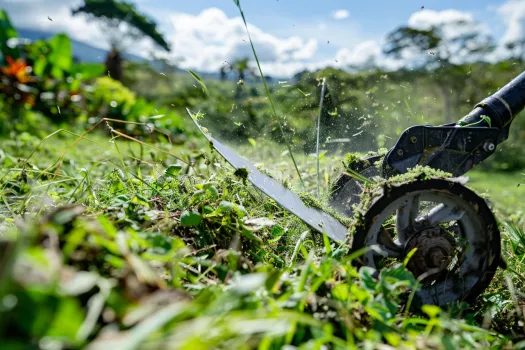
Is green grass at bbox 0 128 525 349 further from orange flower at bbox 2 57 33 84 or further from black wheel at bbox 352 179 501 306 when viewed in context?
orange flower at bbox 2 57 33 84

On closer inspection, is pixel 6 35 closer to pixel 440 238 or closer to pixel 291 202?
pixel 291 202

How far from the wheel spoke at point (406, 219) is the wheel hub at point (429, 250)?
0.04 m

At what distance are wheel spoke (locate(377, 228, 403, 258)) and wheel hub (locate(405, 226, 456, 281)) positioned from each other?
34 millimetres

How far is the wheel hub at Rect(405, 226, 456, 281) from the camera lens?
1790 millimetres

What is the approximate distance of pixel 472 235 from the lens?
5.72 ft

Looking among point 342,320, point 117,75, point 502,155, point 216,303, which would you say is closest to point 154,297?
point 216,303

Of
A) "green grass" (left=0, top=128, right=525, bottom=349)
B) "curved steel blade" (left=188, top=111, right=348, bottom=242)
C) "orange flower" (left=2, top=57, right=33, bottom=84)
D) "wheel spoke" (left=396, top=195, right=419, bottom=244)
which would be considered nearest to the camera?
"green grass" (left=0, top=128, right=525, bottom=349)

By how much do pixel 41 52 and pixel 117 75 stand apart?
13.3 m

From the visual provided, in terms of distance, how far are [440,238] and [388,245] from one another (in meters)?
0.20

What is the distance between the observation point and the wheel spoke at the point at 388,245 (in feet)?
5.92

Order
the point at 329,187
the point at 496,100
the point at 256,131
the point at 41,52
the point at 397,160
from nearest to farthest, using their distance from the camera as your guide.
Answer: the point at 397,160 < the point at 496,100 < the point at 329,187 < the point at 256,131 < the point at 41,52

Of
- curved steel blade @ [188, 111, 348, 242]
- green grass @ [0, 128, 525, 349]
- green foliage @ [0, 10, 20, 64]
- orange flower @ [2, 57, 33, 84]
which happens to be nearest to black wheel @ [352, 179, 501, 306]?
green grass @ [0, 128, 525, 349]

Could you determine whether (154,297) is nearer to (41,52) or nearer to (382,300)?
(382,300)

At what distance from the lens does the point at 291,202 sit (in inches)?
86.3
